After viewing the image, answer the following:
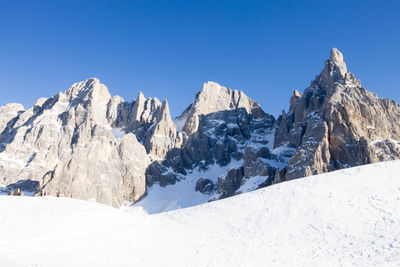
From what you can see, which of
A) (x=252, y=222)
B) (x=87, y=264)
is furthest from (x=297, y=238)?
(x=87, y=264)

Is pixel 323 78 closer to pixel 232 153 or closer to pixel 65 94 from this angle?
pixel 232 153

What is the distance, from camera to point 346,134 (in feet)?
265

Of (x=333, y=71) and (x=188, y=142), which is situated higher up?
(x=333, y=71)

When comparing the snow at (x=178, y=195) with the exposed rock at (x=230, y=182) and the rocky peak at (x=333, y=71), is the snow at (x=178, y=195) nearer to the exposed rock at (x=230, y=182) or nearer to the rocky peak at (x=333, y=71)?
the exposed rock at (x=230, y=182)

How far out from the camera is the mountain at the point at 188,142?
82.1 meters

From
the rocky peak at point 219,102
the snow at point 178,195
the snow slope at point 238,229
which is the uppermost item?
the rocky peak at point 219,102

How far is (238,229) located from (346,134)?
2855 inches

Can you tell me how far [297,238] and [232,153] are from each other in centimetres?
13430

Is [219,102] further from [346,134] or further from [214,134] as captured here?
[346,134]

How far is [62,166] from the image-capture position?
101875mm

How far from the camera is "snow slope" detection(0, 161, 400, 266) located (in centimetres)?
1416

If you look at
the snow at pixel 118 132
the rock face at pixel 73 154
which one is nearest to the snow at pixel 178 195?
the rock face at pixel 73 154

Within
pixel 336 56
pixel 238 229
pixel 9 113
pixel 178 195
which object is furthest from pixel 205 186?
pixel 9 113

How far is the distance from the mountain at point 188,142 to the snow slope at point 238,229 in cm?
5656
